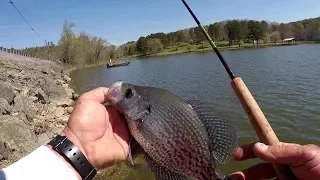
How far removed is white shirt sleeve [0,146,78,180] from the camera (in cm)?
288

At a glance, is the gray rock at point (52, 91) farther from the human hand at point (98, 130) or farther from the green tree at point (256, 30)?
the green tree at point (256, 30)

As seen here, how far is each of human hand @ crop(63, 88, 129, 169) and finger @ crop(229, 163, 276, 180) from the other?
1.52 metres

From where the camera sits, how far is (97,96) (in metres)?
3.80

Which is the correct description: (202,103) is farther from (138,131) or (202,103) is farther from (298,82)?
(298,82)

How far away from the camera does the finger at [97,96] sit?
12.4 ft

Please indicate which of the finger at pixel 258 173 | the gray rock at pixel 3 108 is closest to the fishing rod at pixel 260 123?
the finger at pixel 258 173

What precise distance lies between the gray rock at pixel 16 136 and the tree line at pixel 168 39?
93124 mm

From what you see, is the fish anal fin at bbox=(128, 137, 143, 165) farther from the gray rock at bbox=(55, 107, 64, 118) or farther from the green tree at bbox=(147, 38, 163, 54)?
the green tree at bbox=(147, 38, 163, 54)

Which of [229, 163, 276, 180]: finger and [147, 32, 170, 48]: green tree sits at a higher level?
[147, 32, 170, 48]: green tree

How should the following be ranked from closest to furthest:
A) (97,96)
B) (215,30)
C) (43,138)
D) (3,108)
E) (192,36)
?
(97,96) < (3,108) < (43,138) < (215,30) < (192,36)

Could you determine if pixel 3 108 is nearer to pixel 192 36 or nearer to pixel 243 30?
pixel 243 30

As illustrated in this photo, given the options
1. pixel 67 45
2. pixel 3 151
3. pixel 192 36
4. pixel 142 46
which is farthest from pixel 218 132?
pixel 192 36

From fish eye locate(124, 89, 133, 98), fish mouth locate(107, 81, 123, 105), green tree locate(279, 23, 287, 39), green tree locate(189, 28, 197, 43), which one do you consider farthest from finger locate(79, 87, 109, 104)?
green tree locate(279, 23, 287, 39)

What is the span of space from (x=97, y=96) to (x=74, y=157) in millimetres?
878
